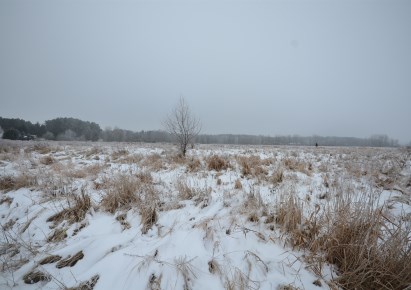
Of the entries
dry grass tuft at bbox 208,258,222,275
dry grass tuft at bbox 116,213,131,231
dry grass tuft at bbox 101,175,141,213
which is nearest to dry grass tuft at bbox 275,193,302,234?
dry grass tuft at bbox 208,258,222,275

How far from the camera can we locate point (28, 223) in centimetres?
300

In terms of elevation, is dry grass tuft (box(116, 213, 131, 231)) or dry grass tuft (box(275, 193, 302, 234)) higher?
dry grass tuft (box(275, 193, 302, 234))

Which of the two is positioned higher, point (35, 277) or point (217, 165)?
point (217, 165)

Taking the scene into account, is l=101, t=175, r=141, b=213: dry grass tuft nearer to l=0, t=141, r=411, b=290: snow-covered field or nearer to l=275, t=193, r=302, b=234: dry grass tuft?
l=0, t=141, r=411, b=290: snow-covered field

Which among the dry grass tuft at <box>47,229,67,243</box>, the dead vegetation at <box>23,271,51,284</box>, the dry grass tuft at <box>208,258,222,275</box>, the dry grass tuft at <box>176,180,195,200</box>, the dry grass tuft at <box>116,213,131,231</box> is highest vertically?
the dry grass tuft at <box>176,180,195,200</box>

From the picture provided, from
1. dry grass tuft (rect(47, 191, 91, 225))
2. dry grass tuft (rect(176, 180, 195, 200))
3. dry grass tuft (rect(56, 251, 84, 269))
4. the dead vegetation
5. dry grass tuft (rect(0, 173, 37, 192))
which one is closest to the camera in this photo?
the dead vegetation

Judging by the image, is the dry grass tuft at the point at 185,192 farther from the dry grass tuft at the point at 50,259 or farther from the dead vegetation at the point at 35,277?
the dead vegetation at the point at 35,277

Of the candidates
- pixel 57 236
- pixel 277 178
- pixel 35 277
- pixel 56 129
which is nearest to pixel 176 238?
pixel 35 277

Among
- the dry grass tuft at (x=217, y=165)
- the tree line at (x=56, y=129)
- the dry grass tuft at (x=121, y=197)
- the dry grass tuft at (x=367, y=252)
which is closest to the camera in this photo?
the dry grass tuft at (x=367, y=252)

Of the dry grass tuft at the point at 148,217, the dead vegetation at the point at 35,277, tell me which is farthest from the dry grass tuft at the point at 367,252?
the dead vegetation at the point at 35,277

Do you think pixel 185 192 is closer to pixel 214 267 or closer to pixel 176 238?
pixel 176 238

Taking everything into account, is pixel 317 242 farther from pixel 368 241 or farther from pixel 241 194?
pixel 241 194

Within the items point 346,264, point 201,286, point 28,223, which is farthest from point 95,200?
point 346,264

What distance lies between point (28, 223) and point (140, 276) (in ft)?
7.88
